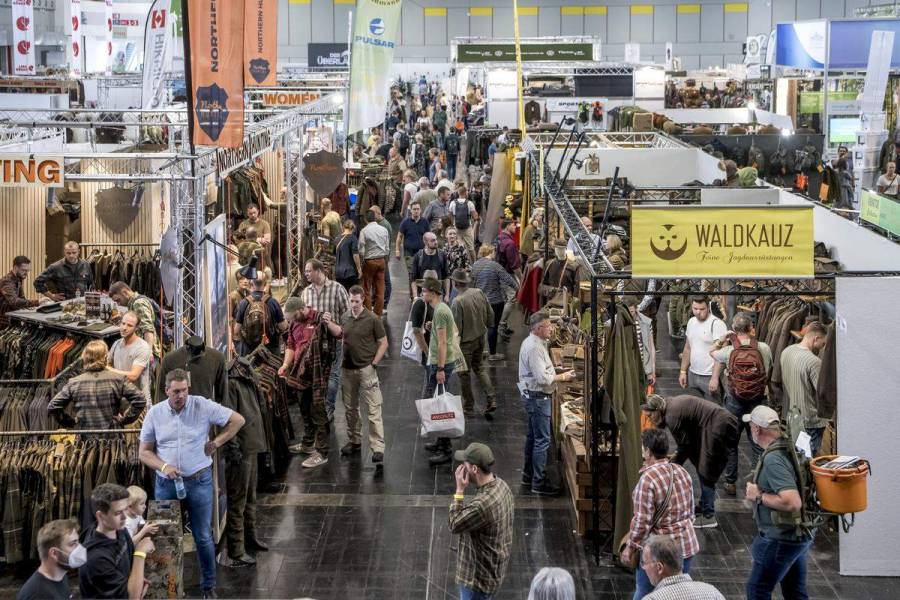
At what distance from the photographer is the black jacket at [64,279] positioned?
11984 mm

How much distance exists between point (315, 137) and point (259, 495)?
11600 millimetres

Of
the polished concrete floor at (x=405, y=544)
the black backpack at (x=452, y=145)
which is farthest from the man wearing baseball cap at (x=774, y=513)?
the black backpack at (x=452, y=145)

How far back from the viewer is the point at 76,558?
5016 mm

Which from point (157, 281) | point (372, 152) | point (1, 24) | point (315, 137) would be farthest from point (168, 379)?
point (1, 24)

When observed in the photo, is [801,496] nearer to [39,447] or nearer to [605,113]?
[39,447]

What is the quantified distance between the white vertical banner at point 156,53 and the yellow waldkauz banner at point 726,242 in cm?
1191

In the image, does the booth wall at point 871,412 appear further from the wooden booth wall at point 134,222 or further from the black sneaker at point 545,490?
the wooden booth wall at point 134,222

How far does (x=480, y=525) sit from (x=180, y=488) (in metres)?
2.13

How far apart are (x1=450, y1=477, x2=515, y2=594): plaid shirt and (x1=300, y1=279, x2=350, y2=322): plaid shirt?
4671 mm

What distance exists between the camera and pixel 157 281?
43.4 feet

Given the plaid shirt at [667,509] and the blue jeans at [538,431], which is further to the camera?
the blue jeans at [538,431]

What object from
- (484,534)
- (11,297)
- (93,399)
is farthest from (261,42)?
(484,534)

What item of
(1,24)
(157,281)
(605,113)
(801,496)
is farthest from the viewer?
(1,24)

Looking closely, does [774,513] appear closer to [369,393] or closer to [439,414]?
[439,414]
